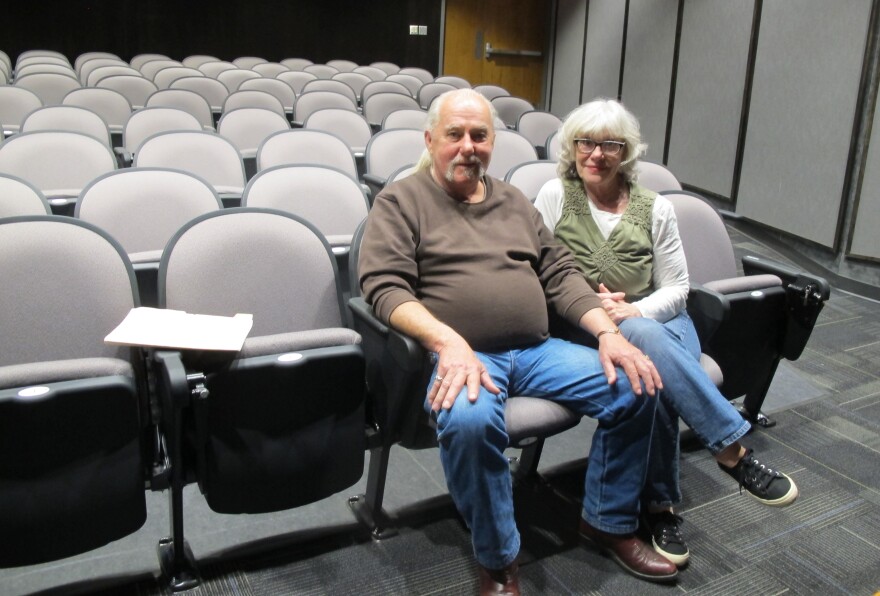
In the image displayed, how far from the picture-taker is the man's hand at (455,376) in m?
1.62

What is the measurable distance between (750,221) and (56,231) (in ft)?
16.0

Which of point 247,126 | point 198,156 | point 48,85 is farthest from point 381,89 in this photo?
point 198,156

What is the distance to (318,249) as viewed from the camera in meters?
2.03

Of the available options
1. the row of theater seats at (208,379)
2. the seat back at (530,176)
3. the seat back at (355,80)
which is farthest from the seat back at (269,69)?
the row of theater seats at (208,379)

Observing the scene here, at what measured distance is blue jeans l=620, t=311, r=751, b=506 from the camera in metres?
1.90

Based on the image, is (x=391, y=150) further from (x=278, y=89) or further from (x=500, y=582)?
(x=278, y=89)

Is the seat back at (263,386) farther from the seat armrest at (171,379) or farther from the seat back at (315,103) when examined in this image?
the seat back at (315,103)

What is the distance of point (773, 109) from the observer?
5.18 metres

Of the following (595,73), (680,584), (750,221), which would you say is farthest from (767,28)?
(680,584)

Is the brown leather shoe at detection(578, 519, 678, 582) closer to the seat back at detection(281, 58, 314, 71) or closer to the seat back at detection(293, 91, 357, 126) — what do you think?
the seat back at detection(293, 91, 357, 126)

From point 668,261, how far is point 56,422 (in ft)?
5.49

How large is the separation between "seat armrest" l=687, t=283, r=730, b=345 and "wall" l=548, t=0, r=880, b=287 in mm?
2654

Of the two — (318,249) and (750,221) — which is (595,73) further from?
(318,249)

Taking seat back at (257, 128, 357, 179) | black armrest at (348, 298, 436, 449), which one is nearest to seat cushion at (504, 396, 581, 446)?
black armrest at (348, 298, 436, 449)
